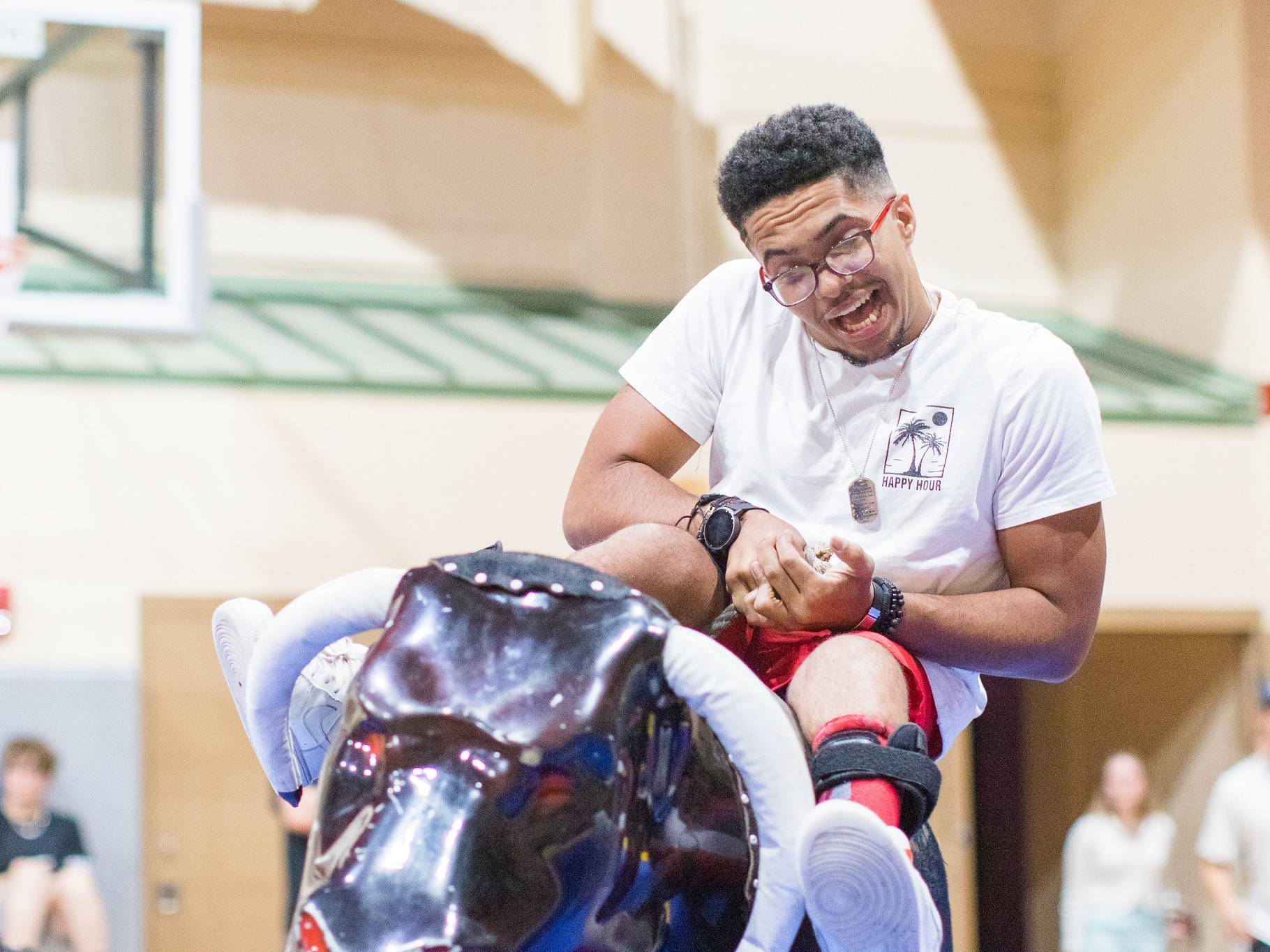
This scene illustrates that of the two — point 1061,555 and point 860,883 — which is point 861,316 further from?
point 860,883

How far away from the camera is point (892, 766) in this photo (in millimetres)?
1507

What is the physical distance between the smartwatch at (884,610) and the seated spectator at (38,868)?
16.6ft

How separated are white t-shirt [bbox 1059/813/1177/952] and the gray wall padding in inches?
161

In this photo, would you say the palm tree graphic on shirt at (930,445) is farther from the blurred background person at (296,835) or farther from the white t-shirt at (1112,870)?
the white t-shirt at (1112,870)

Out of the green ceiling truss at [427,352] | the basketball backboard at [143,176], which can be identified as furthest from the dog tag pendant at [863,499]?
the green ceiling truss at [427,352]

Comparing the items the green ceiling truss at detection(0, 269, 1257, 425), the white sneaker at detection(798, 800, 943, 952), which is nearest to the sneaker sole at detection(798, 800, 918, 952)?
the white sneaker at detection(798, 800, 943, 952)

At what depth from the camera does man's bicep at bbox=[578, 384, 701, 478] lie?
2.04 metres

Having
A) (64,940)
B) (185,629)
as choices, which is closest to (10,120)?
(185,629)

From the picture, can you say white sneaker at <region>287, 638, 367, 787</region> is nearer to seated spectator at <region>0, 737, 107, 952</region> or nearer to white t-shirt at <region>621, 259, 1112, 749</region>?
white t-shirt at <region>621, 259, 1112, 749</region>

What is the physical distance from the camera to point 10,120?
6680 mm

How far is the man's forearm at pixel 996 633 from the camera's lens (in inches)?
71.1

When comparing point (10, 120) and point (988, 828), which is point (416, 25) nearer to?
→ point (10, 120)

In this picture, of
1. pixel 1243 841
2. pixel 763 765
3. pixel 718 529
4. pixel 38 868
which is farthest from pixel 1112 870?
pixel 763 765

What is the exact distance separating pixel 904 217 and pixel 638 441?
1.43 ft
